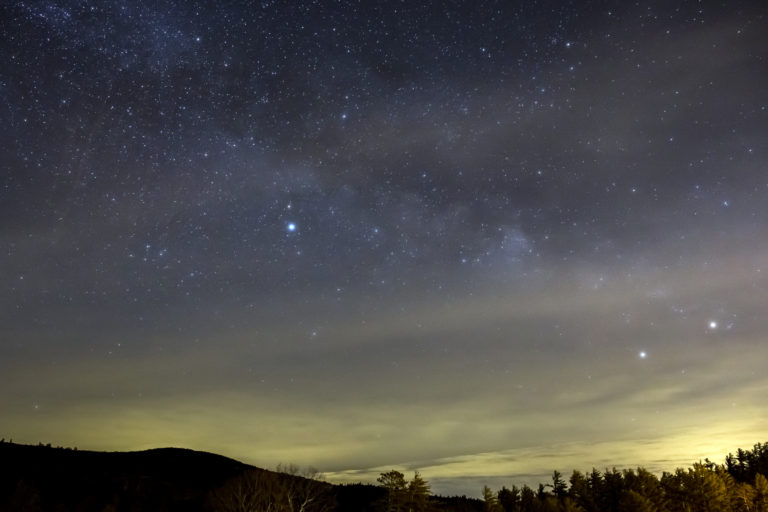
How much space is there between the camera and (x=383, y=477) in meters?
78.1

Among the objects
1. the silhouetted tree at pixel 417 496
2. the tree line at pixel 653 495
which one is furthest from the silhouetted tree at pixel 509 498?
the silhouetted tree at pixel 417 496

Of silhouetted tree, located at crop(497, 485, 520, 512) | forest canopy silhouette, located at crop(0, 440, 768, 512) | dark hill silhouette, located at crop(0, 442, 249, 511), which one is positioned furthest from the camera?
silhouetted tree, located at crop(497, 485, 520, 512)

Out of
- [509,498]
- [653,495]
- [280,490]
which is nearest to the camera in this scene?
[280,490]

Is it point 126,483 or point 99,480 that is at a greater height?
point 99,480

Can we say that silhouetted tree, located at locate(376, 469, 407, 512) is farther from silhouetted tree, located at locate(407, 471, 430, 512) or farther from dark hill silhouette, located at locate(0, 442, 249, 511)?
dark hill silhouette, located at locate(0, 442, 249, 511)

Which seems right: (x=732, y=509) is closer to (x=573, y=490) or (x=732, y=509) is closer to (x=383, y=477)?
(x=573, y=490)

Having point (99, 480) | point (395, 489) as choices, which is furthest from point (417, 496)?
point (99, 480)

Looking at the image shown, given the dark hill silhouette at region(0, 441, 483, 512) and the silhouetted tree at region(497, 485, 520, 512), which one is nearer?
the dark hill silhouette at region(0, 441, 483, 512)

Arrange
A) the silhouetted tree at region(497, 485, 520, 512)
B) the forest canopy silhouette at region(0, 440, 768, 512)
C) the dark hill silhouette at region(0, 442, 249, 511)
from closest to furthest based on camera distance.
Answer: the forest canopy silhouette at region(0, 440, 768, 512) < the dark hill silhouette at region(0, 442, 249, 511) < the silhouetted tree at region(497, 485, 520, 512)

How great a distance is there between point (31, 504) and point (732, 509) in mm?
101136

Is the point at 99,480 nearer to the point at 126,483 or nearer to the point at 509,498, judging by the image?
the point at 126,483

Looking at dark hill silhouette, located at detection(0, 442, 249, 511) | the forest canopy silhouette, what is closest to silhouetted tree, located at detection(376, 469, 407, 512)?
the forest canopy silhouette

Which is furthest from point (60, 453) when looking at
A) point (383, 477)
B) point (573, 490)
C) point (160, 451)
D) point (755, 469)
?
point (755, 469)

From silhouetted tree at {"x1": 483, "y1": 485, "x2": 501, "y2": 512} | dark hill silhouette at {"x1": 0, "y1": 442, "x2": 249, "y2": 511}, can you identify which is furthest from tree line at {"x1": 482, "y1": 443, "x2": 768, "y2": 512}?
dark hill silhouette at {"x1": 0, "y1": 442, "x2": 249, "y2": 511}
